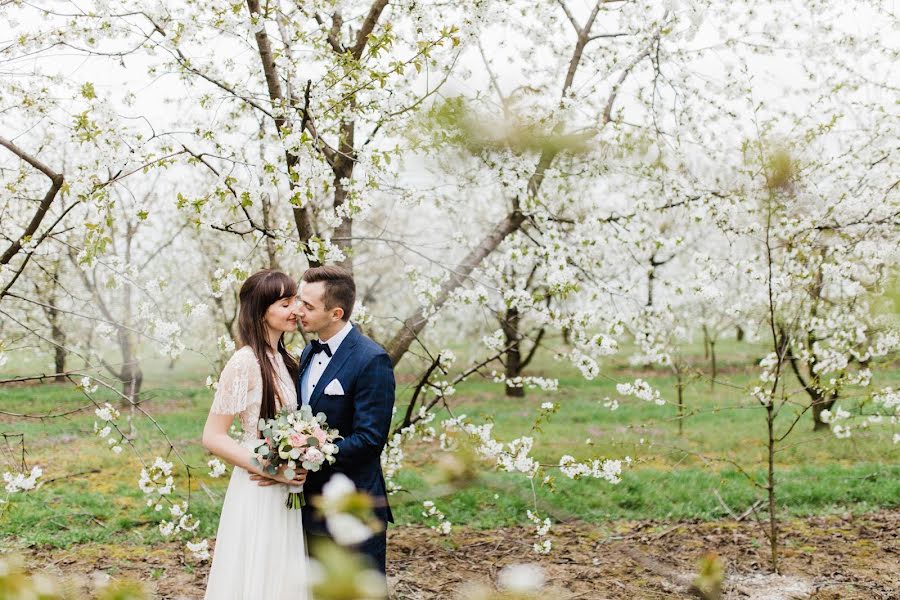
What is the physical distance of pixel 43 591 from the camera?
2.65 ft

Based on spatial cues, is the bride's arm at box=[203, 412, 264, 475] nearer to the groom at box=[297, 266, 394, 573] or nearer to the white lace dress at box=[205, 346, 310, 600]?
the white lace dress at box=[205, 346, 310, 600]

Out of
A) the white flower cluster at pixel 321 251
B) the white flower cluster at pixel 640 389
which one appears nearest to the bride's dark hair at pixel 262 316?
the white flower cluster at pixel 321 251

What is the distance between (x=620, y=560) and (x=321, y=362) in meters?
3.26

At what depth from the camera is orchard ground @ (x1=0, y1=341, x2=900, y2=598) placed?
5.03m

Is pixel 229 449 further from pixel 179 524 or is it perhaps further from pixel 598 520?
pixel 598 520

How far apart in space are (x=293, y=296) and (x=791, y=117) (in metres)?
5.21

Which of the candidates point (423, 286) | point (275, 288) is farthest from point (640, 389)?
point (275, 288)

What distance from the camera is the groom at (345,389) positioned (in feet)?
10.4

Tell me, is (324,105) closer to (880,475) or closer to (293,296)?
(293,296)

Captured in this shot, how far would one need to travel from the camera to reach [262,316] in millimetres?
3355

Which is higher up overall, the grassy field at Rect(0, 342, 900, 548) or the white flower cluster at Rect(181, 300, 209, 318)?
the white flower cluster at Rect(181, 300, 209, 318)

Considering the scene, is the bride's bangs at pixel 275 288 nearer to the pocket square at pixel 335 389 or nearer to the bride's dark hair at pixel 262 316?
the bride's dark hair at pixel 262 316

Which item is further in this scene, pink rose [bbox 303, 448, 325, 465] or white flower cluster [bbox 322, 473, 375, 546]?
pink rose [bbox 303, 448, 325, 465]

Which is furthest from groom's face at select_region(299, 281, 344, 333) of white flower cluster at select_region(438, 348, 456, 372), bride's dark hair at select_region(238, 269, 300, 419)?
white flower cluster at select_region(438, 348, 456, 372)
